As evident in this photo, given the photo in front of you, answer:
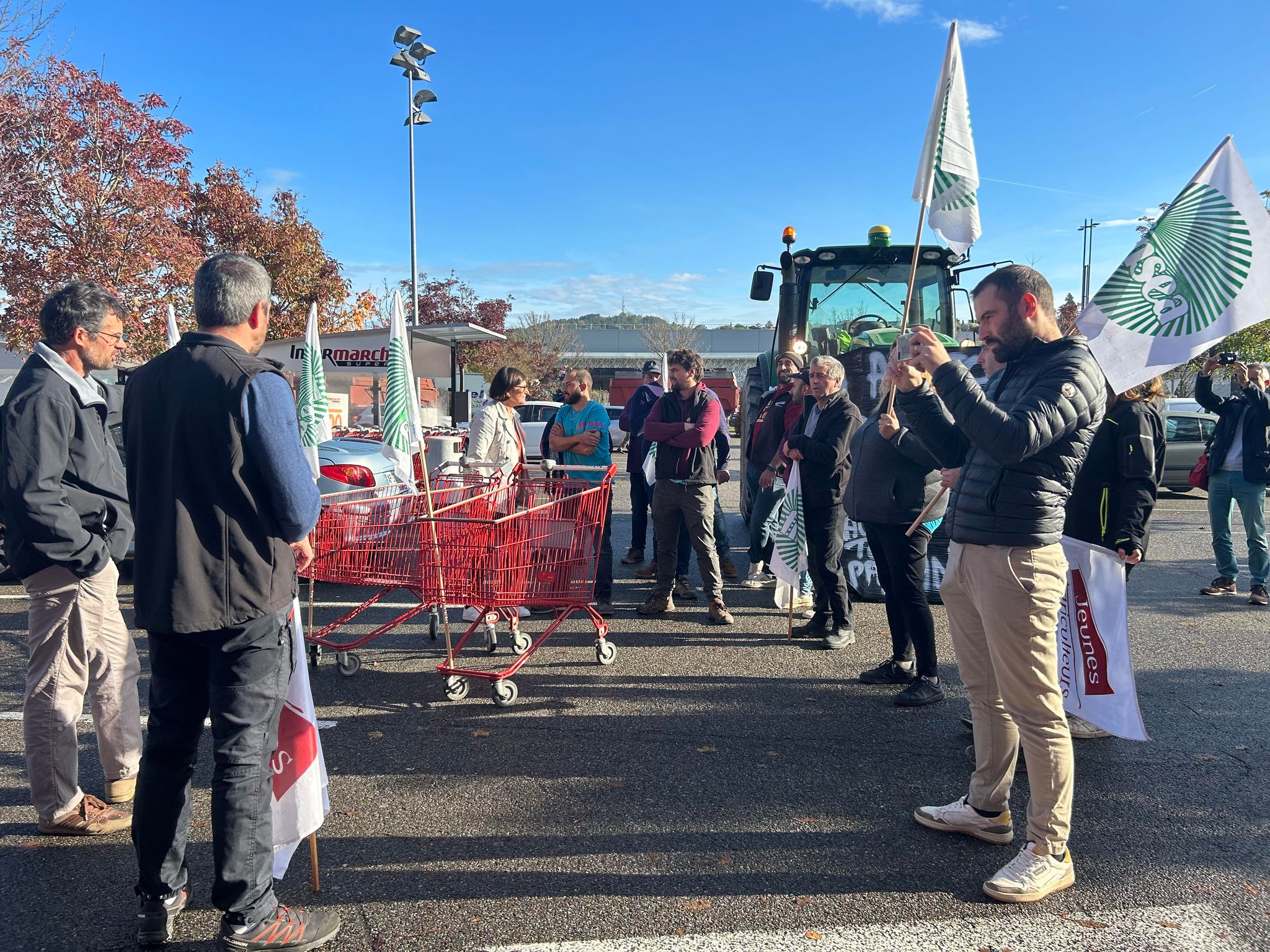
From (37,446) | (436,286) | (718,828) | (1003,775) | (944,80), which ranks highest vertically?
(436,286)

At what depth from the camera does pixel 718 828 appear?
11.0ft

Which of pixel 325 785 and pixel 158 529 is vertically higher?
pixel 158 529

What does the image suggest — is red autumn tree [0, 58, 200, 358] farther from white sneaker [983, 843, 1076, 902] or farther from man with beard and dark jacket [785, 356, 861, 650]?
white sneaker [983, 843, 1076, 902]

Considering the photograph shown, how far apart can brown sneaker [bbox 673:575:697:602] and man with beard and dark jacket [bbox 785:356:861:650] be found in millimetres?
1327

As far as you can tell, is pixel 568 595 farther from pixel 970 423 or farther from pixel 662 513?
pixel 970 423

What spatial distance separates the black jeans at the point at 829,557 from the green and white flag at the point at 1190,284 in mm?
2985

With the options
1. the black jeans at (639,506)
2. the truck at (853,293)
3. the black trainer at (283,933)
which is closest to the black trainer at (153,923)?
the black trainer at (283,933)

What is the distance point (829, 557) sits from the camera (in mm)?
6039

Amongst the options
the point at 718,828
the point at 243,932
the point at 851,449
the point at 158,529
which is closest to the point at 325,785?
the point at 243,932

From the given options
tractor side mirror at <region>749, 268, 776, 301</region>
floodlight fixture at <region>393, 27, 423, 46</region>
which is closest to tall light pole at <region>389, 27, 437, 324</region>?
floodlight fixture at <region>393, 27, 423, 46</region>

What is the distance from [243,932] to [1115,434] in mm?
4482

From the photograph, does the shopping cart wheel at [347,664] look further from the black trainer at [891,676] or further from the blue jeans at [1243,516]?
the blue jeans at [1243,516]

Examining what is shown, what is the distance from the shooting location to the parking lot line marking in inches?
103

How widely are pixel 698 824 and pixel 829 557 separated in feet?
9.92
